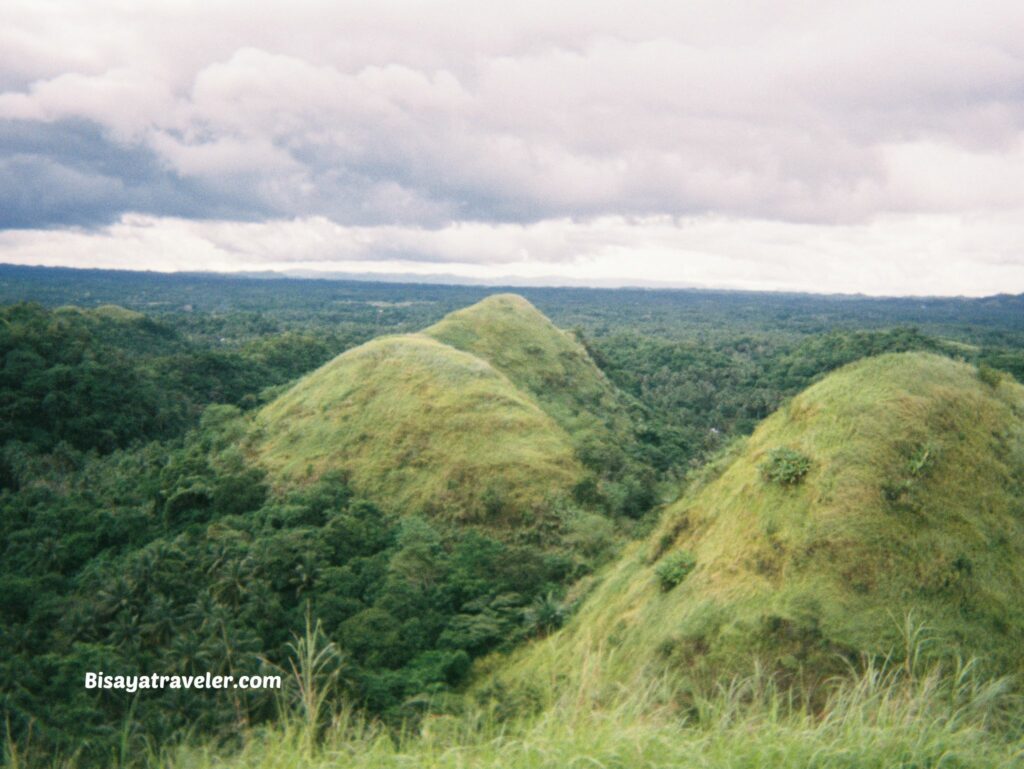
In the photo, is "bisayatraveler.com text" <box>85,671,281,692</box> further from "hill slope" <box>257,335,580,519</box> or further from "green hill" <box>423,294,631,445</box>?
"green hill" <box>423,294,631,445</box>

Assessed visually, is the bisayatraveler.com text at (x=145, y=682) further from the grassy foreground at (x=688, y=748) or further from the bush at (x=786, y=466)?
the grassy foreground at (x=688, y=748)

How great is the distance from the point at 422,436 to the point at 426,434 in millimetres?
242

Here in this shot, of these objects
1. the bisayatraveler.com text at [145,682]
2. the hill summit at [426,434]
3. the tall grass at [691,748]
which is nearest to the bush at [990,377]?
the tall grass at [691,748]

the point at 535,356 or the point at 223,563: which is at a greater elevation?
the point at 535,356

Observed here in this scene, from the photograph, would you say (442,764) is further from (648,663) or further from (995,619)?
(995,619)

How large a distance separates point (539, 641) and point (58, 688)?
13.6m

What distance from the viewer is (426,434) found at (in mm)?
Answer: 34531

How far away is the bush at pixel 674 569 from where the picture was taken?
15016 mm

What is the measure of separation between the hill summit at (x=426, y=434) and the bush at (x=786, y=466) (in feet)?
50.9

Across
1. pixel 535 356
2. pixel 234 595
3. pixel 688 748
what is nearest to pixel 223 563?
pixel 234 595

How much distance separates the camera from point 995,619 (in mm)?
11508

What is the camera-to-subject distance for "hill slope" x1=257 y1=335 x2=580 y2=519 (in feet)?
100

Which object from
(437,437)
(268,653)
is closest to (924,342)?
(437,437)

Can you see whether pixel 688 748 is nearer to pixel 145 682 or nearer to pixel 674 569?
pixel 674 569
